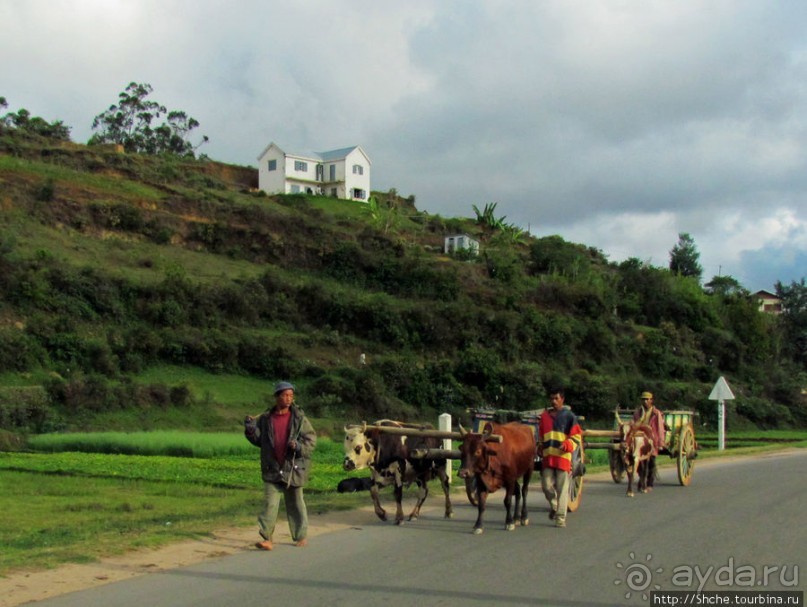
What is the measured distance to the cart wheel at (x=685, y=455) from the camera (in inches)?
752

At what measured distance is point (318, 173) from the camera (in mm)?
96625

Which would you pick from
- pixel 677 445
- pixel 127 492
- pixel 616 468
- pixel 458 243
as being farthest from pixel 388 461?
pixel 458 243

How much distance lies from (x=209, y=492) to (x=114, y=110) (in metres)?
93.3

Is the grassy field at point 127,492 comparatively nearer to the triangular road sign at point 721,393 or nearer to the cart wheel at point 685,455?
the triangular road sign at point 721,393

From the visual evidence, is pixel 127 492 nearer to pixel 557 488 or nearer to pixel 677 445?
pixel 557 488

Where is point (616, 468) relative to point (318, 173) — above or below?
below

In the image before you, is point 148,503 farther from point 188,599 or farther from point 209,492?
point 188,599

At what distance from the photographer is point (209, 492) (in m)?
19.6

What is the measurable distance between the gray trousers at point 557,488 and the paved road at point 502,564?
28cm

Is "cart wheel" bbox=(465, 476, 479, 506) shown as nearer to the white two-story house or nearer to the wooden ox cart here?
the wooden ox cart

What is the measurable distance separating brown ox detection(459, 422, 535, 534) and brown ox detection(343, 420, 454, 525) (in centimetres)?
127

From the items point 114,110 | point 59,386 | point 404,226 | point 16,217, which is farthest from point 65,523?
point 114,110

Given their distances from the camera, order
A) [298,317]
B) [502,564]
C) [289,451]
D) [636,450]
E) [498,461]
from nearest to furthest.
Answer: [502,564] → [289,451] → [498,461] → [636,450] → [298,317]

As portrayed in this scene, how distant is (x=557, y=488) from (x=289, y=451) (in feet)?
14.3
